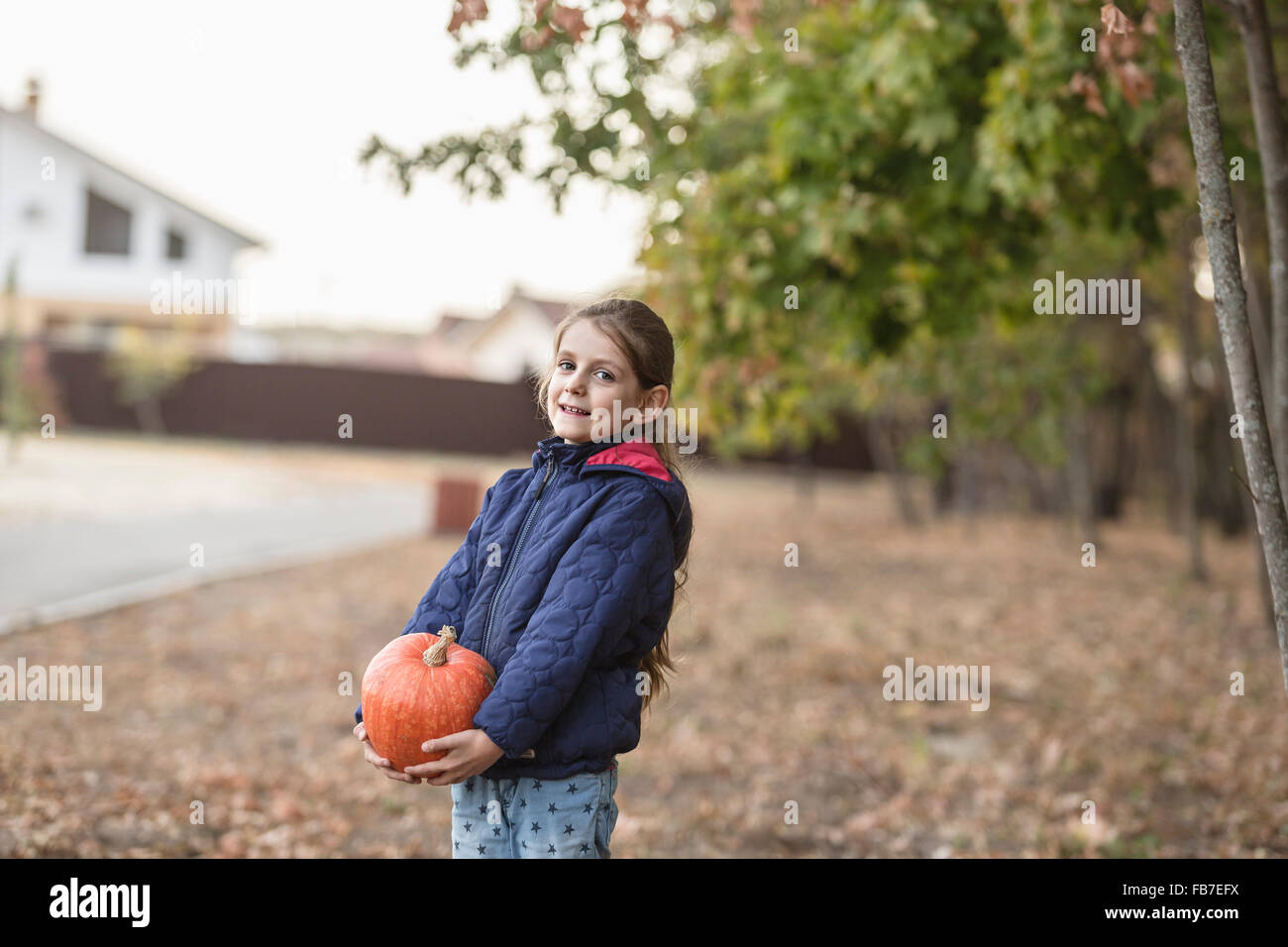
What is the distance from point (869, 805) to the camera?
5438mm

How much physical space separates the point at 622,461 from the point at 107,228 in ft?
101

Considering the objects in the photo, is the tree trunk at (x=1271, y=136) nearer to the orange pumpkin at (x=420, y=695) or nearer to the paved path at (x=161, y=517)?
the orange pumpkin at (x=420, y=695)

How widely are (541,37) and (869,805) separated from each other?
391 cm

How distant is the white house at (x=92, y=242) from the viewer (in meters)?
27.6

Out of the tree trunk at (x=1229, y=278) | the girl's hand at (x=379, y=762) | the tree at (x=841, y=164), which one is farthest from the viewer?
the tree at (x=841, y=164)

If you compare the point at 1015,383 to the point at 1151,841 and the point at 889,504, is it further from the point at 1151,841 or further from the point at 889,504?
the point at 889,504

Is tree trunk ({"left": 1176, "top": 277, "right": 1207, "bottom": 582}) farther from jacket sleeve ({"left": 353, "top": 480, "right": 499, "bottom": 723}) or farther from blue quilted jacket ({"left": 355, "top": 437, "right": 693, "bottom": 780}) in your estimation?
jacket sleeve ({"left": 353, "top": 480, "right": 499, "bottom": 723})

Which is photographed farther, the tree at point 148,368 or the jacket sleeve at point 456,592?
the tree at point 148,368

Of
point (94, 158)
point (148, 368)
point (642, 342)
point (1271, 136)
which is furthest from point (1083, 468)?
point (94, 158)

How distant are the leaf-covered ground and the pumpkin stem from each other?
0.65 m

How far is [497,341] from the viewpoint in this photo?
99.5 feet

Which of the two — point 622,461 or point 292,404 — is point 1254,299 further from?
point 292,404

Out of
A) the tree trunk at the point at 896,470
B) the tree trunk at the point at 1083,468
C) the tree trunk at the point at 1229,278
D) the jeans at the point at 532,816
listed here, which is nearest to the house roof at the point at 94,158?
the tree trunk at the point at 896,470
